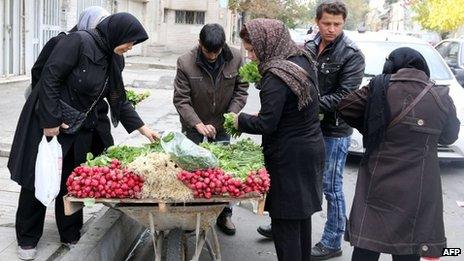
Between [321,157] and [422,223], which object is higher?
[321,157]

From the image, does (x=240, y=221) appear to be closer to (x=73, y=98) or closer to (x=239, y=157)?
(x=239, y=157)

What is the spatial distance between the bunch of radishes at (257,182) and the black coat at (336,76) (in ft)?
3.20

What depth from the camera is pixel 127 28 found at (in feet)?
11.9

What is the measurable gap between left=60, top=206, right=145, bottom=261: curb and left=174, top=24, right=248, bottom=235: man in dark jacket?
Answer: 3.10 ft

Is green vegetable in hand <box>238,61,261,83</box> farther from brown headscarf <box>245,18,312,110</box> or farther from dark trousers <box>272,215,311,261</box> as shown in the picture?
dark trousers <box>272,215,311,261</box>

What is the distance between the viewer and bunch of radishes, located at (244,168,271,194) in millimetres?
3197

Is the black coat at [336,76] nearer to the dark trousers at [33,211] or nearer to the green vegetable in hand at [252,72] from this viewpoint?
the green vegetable in hand at [252,72]

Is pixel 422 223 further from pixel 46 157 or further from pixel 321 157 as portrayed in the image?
pixel 46 157

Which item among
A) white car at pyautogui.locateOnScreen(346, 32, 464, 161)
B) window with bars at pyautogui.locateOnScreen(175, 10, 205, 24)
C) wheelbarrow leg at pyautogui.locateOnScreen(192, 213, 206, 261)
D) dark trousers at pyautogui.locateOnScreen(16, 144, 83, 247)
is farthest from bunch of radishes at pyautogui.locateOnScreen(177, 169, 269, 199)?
window with bars at pyautogui.locateOnScreen(175, 10, 205, 24)

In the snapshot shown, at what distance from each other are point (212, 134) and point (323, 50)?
1.15 m

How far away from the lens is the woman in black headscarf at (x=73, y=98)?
3609mm

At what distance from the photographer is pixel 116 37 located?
3686 mm

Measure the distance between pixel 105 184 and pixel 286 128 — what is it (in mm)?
1148

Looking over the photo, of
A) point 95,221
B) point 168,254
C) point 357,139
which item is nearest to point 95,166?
point 168,254
